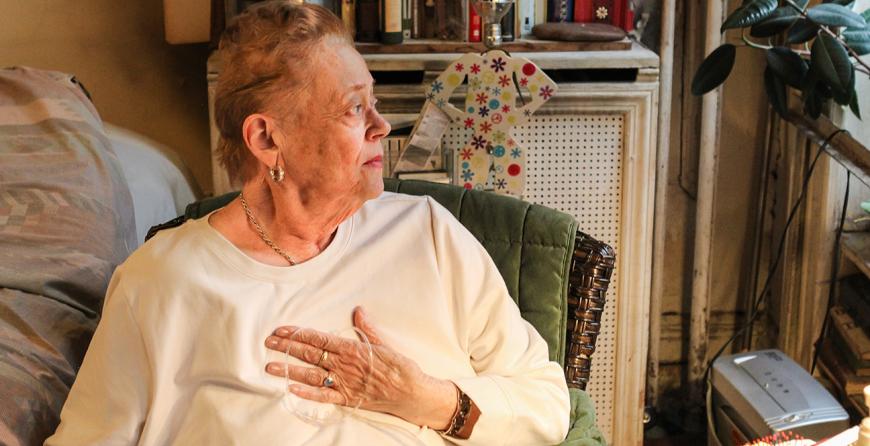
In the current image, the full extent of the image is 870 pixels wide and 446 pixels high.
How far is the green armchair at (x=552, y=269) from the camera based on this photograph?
72.1 inches

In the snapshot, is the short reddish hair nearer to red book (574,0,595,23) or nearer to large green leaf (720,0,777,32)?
large green leaf (720,0,777,32)

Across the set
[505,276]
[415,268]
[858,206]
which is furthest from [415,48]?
[858,206]

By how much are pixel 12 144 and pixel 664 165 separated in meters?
1.63

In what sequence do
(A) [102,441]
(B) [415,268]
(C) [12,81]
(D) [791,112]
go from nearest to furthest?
(A) [102,441] < (B) [415,268] < (C) [12,81] < (D) [791,112]

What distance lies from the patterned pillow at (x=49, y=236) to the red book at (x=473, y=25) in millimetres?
867

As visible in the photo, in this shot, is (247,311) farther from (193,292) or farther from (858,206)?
(858,206)

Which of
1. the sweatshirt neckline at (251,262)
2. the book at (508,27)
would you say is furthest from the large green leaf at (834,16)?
the sweatshirt neckline at (251,262)

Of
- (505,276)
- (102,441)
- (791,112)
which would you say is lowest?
(102,441)

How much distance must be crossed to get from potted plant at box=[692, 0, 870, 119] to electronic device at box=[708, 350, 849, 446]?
582mm

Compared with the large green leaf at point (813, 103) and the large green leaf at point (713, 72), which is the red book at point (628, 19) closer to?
the large green leaf at point (713, 72)

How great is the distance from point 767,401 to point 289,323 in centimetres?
115

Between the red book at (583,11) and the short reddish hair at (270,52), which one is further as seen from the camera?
the red book at (583,11)

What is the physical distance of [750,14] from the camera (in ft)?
7.59

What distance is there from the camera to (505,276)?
6.15 ft
